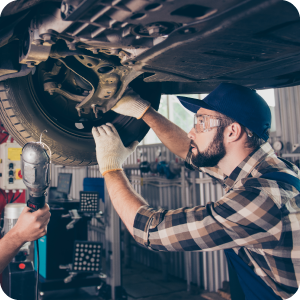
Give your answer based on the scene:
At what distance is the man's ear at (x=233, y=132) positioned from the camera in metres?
1.26

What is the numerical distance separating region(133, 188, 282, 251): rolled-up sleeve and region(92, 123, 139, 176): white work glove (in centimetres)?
37

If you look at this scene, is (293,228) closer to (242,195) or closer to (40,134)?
(242,195)

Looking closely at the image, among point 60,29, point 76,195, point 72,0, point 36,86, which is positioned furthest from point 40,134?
point 76,195

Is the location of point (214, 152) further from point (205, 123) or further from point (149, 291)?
point (149, 291)

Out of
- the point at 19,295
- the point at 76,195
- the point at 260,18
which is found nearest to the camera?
the point at 260,18

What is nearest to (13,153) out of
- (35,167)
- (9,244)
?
(9,244)

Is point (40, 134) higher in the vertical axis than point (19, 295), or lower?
higher

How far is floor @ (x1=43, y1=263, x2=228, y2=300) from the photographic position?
3.88m

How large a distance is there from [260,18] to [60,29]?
606 mm

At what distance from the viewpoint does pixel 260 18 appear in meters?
0.82

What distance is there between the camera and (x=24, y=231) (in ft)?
4.02

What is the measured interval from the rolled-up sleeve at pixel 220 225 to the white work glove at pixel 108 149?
374 millimetres

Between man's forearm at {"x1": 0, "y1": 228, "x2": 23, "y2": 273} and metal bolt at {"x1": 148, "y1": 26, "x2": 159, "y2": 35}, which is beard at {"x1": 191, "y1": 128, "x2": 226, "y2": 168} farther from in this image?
man's forearm at {"x1": 0, "y1": 228, "x2": 23, "y2": 273}

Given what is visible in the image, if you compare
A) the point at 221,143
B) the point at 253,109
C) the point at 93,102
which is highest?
the point at 93,102
